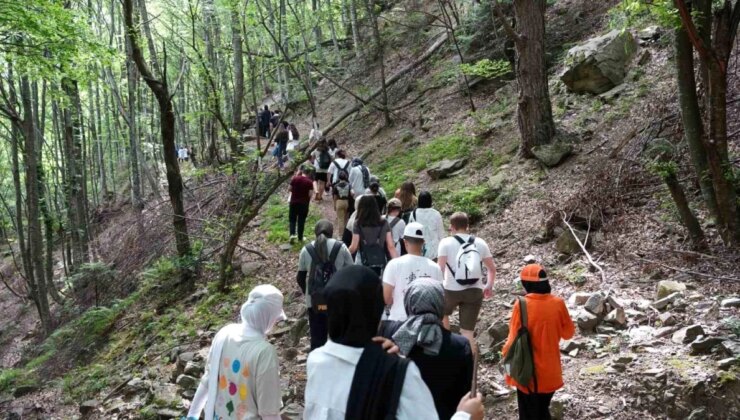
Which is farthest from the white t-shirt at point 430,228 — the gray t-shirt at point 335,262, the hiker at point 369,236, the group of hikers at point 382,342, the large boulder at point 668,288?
the large boulder at point 668,288

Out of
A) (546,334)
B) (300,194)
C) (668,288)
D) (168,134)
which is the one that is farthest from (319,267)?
(168,134)

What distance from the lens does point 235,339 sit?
138 inches

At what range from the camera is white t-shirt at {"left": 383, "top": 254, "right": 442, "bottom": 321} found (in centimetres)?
501

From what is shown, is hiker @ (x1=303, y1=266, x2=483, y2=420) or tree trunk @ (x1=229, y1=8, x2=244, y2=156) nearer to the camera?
hiker @ (x1=303, y1=266, x2=483, y2=420)

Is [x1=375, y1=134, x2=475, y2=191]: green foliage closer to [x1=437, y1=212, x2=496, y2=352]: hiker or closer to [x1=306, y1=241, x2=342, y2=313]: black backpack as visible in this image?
[x1=437, y1=212, x2=496, y2=352]: hiker

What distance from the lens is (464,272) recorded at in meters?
5.86

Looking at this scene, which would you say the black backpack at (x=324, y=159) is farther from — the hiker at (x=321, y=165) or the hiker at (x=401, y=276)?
the hiker at (x=401, y=276)

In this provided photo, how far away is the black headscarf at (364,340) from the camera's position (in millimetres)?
2258

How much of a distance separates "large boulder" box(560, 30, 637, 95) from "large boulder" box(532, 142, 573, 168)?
2682 millimetres

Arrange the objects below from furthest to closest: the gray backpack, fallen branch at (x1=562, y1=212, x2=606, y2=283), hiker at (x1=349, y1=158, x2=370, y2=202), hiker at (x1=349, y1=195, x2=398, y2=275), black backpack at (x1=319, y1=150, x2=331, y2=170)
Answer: black backpack at (x1=319, y1=150, x2=331, y2=170)
hiker at (x1=349, y1=158, x2=370, y2=202)
fallen branch at (x1=562, y1=212, x2=606, y2=283)
hiker at (x1=349, y1=195, x2=398, y2=275)
the gray backpack

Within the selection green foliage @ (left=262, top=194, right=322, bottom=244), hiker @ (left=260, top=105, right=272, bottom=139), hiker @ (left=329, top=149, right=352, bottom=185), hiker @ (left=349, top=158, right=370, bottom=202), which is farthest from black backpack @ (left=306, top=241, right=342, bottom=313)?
hiker @ (left=260, top=105, right=272, bottom=139)

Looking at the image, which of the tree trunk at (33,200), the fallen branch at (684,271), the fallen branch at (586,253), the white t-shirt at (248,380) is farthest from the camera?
the tree trunk at (33,200)

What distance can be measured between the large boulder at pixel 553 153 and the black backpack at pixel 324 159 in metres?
5.26

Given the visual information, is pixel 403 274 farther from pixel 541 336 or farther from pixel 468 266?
pixel 541 336
